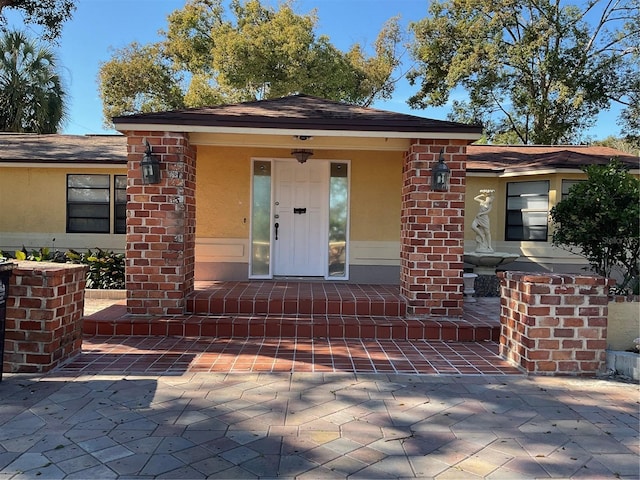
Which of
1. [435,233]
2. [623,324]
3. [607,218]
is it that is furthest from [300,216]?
[623,324]

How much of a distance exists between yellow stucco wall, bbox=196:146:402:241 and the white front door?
0.26 meters

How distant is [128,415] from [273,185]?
5125 mm

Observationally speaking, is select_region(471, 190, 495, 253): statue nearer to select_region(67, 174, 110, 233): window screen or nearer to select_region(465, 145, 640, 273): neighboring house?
select_region(465, 145, 640, 273): neighboring house

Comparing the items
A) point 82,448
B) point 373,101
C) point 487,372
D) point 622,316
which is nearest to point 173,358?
point 82,448

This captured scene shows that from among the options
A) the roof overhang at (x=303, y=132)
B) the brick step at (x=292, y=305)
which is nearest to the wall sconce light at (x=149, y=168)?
the roof overhang at (x=303, y=132)

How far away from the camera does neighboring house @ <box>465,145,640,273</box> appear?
8867 millimetres

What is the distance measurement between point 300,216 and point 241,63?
34.6 feet

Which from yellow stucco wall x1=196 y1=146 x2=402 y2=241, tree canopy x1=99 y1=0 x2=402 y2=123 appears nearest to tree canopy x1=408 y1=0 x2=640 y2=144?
tree canopy x1=99 y1=0 x2=402 y2=123

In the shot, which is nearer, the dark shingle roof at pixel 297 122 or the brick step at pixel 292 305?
the dark shingle roof at pixel 297 122

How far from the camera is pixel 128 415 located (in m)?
3.31

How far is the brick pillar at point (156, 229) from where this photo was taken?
582 cm

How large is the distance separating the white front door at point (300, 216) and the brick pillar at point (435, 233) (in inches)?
89.2

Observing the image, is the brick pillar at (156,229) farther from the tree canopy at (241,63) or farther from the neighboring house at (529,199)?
the tree canopy at (241,63)

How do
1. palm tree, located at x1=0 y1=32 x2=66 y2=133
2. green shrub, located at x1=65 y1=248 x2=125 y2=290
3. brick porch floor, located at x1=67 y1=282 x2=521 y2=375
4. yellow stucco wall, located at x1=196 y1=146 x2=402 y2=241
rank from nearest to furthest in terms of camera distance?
brick porch floor, located at x1=67 y1=282 x2=521 y2=375
yellow stucco wall, located at x1=196 y1=146 x2=402 y2=241
green shrub, located at x1=65 y1=248 x2=125 y2=290
palm tree, located at x1=0 y1=32 x2=66 y2=133
